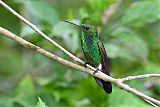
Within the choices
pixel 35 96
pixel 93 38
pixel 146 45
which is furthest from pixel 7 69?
pixel 93 38

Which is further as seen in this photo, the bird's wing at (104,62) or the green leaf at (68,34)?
the green leaf at (68,34)

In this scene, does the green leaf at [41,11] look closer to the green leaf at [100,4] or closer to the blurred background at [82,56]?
the blurred background at [82,56]

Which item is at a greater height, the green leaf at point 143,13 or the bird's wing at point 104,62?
the green leaf at point 143,13

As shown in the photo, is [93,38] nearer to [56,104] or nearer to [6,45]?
[56,104]

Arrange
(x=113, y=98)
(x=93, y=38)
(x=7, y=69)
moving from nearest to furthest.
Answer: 1. (x=93, y=38)
2. (x=113, y=98)
3. (x=7, y=69)

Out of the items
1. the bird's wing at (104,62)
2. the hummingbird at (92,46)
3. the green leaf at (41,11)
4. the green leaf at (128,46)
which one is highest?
the green leaf at (41,11)

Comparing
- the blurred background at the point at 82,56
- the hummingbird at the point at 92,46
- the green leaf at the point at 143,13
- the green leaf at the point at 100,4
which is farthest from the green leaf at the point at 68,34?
the hummingbird at the point at 92,46

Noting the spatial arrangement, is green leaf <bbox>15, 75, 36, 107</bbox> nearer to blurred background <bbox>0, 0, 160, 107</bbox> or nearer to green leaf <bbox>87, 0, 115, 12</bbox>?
blurred background <bbox>0, 0, 160, 107</bbox>
